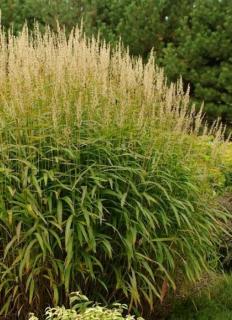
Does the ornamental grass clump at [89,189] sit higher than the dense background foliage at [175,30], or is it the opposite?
the ornamental grass clump at [89,189]

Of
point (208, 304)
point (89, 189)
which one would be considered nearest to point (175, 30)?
point (208, 304)

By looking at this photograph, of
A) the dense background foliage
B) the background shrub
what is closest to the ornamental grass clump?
the background shrub

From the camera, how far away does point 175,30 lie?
12.9m

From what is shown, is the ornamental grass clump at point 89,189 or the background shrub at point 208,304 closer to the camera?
the ornamental grass clump at point 89,189

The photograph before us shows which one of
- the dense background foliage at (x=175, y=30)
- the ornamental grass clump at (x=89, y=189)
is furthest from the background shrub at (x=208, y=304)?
the dense background foliage at (x=175, y=30)

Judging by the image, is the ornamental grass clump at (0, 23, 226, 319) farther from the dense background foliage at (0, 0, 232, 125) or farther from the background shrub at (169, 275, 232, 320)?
the dense background foliage at (0, 0, 232, 125)

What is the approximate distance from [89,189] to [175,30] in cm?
837

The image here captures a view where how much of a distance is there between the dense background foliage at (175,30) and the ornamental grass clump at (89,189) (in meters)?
6.60

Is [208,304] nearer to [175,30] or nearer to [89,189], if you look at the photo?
[89,189]

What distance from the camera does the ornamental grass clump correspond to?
4.94m

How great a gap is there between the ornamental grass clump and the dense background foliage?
660 centimetres

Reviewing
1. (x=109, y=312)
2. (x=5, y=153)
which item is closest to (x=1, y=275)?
(x=5, y=153)

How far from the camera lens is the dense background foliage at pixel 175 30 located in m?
12.4

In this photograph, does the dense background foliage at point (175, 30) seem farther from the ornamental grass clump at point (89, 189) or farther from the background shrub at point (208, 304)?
the ornamental grass clump at point (89, 189)
